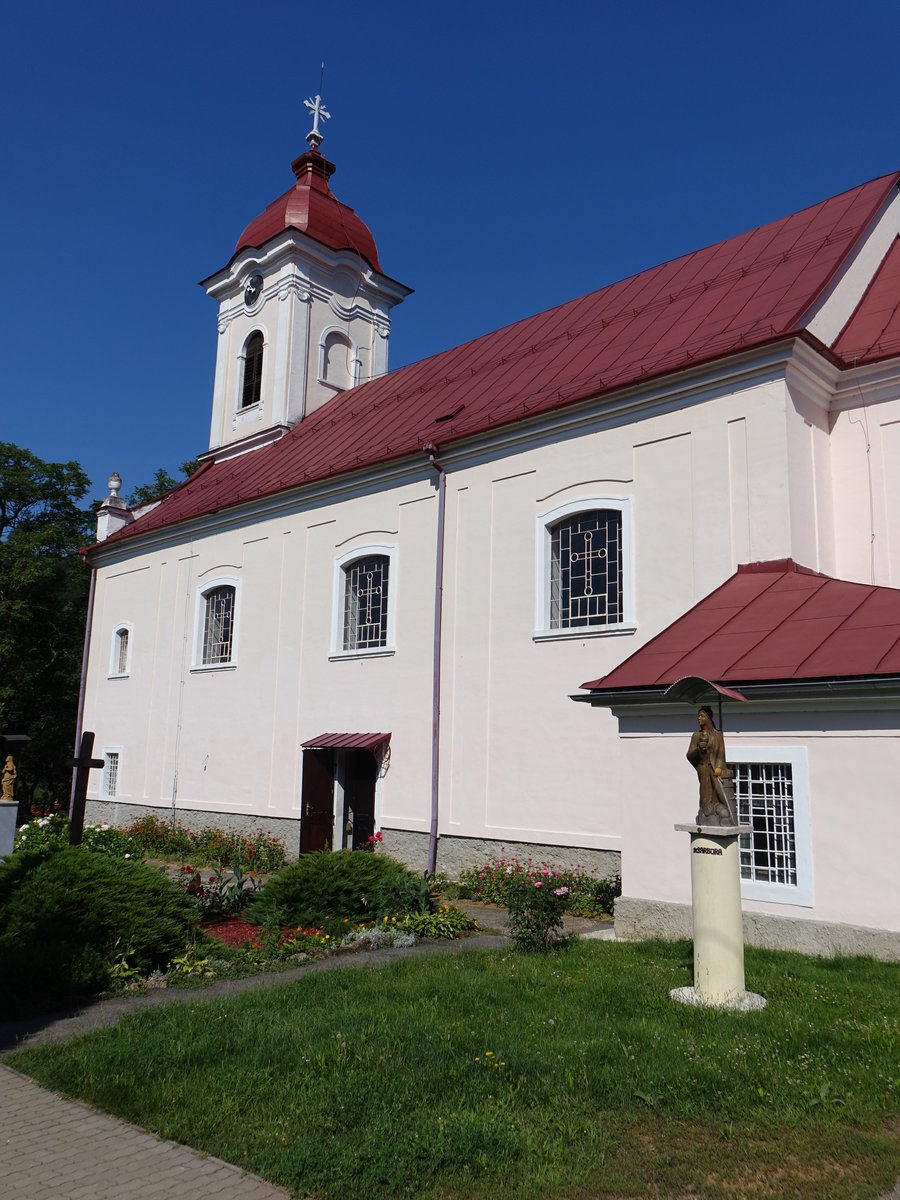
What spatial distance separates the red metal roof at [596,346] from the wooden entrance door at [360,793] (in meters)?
5.19

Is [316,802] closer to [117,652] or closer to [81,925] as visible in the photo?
[81,925]

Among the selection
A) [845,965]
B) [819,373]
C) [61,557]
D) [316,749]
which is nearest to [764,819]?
[845,965]

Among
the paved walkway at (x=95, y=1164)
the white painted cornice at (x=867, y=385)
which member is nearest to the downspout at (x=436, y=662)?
the white painted cornice at (x=867, y=385)

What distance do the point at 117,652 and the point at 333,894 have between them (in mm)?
15215

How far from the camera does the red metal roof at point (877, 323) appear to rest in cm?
1235

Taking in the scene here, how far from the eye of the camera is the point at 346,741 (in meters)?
16.1

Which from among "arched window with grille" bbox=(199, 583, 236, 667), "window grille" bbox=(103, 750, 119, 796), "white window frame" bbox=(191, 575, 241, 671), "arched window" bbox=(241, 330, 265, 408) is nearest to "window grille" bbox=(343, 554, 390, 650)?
"white window frame" bbox=(191, 575, 241, 671)

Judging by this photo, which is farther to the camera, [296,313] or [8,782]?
[296,313]

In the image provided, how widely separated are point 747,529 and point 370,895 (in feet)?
20.1

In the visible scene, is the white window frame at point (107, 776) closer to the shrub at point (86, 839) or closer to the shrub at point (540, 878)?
the shrub at point (86, 839)

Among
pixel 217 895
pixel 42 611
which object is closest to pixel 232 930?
pixel 217 895

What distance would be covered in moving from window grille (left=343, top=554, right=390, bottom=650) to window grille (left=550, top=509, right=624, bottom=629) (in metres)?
3.83

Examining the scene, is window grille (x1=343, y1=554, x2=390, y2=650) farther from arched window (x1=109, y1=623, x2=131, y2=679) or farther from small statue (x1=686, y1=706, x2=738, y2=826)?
small statue (x1=686, y1=706, x2=738, y2=826)

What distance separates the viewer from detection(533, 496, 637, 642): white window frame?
12.6m
